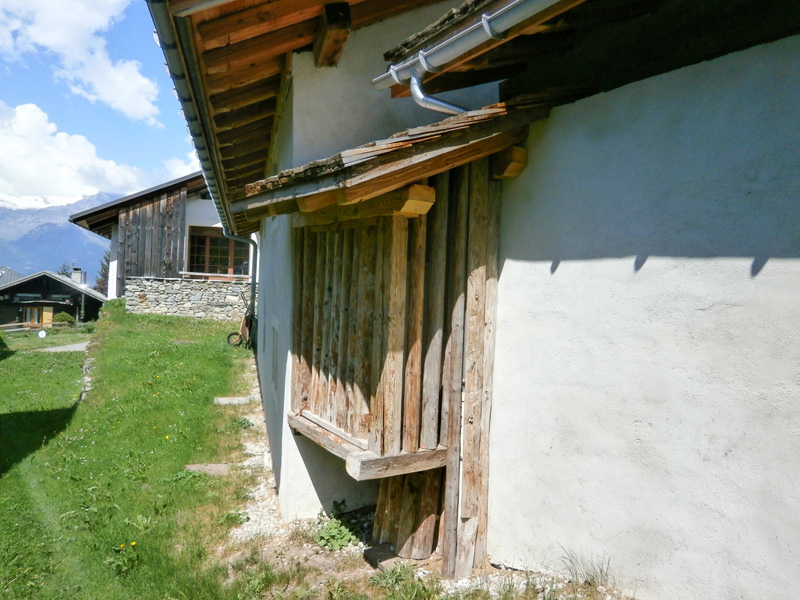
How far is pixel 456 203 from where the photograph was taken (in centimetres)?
372

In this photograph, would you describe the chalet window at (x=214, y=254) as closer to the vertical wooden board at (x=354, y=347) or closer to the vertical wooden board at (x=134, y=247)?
the vertical wooden board at (x=134, y=247)

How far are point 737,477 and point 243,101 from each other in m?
4.54

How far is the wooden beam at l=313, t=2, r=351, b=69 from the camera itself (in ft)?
12.8

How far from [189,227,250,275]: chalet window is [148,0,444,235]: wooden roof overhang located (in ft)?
52.9

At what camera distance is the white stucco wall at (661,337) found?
7.88 feet

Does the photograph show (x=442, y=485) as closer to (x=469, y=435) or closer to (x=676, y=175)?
(x=469, y=435)

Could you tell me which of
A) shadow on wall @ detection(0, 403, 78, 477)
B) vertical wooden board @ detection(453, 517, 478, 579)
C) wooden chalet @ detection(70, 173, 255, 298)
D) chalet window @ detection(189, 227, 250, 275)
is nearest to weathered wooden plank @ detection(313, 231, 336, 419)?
vertical wooden board @ detection(453, 517, 478, 579)

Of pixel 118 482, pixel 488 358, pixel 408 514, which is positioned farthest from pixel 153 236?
pixel 488 358

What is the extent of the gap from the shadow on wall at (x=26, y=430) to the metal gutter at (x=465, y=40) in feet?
21.1

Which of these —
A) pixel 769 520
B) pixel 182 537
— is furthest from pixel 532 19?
pixel 182 537

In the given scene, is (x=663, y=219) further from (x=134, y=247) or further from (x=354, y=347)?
(x=134, y=247)

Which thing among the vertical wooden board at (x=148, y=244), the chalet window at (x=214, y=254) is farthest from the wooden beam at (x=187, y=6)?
the chalet window at (x=214, y=254)

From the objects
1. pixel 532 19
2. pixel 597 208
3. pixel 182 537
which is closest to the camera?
pixel 532 19

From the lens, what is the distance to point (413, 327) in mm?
3738
